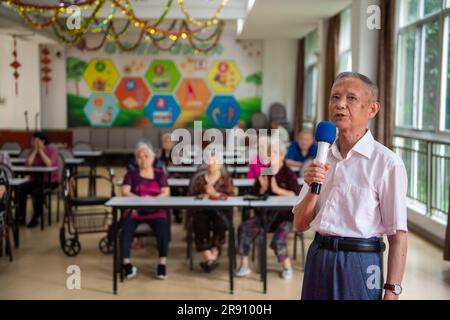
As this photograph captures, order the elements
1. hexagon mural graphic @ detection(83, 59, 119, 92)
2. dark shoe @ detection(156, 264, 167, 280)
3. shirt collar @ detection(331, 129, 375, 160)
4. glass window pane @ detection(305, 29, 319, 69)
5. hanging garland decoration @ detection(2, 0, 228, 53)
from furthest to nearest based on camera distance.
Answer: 1. hexagon mural graphic @ detection(83, 59, 119, 92)
2. glass window pane @ detection(305, 29, 319, 69)
3. hanging garland decoration @ detection(2, 0, 228, 53)
4. dark shoe @ detection(156, 264, 167, 280)
5. shirt collar @ detection(331, 129, 375, 160)

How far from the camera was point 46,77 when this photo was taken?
57.7ft

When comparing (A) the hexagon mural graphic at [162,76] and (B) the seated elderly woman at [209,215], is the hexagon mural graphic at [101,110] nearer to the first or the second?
(A) the hexagon mural graphic at [162,76]

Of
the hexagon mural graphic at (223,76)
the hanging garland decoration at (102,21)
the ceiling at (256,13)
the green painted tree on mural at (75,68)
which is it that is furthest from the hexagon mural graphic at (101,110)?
the hexagon mural graphic at (223,76)

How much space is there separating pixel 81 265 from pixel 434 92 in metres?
5.06

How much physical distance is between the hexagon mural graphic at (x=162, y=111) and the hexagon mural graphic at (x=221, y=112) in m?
1.10

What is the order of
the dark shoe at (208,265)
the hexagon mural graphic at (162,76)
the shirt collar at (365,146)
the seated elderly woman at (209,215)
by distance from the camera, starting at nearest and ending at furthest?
the shirt collar at (365,146) < the dark shoe at (208,265) < the seated elderly woman at (209,215) < the hexagon mural graphic at (162,76)

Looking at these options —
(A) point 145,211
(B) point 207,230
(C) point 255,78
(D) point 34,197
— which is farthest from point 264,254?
(C) point 255,78

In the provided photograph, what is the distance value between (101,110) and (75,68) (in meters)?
1.46

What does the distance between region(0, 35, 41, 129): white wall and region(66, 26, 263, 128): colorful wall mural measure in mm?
1183

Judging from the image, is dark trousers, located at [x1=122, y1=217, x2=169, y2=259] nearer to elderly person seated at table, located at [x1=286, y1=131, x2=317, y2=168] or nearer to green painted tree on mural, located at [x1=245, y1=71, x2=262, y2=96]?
elderly person seated at table, located at [x1=286, y1=131, x2=317, y2=168]

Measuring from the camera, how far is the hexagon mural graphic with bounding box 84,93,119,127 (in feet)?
58.3

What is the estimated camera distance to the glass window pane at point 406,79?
348 inches

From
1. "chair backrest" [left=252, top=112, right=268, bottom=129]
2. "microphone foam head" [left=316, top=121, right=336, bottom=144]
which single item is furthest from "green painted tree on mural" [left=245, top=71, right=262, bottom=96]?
"microphone foam head" [left=316, top=121, right=336, bottom=144]

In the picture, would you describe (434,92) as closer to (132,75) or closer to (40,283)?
(40,283)
